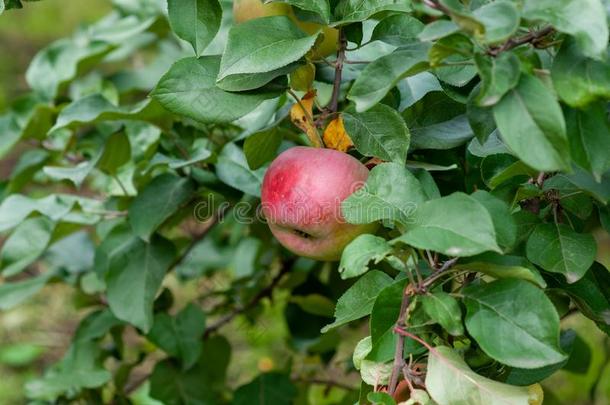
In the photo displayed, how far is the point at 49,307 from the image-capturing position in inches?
114

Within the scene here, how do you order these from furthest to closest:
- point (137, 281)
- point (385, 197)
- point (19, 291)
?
1. point (19, 291)
2. point (137, 281)
3. point (385, 197)

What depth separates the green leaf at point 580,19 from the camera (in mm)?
621

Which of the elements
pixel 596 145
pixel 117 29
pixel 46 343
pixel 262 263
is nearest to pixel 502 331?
pixel 596 145

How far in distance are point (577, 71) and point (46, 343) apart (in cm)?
239

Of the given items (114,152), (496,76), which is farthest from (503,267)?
(114,152)

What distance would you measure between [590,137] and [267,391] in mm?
827

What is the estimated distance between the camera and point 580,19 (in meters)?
0.63

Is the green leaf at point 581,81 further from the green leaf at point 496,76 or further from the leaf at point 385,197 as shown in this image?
the leaf at point 385,197

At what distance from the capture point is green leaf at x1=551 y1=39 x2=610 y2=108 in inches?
26.0

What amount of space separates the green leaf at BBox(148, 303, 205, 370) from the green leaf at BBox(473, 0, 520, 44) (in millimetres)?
836

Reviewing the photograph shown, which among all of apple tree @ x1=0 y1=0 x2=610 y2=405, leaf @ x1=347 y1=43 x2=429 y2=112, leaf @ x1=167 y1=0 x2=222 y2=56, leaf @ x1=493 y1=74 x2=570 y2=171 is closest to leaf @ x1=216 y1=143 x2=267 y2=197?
apple tree @ x1=0 y1=0 x2=610 y2=405

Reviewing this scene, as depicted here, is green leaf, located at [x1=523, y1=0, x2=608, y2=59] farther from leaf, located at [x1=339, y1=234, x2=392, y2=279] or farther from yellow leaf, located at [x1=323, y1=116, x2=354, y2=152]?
yellow leaf, located at [x1=323, y1=116, x2=354, y2=152]

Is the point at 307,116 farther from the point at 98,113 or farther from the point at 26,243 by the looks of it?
the point at 26,243

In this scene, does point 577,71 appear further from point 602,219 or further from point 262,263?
point 262,263
